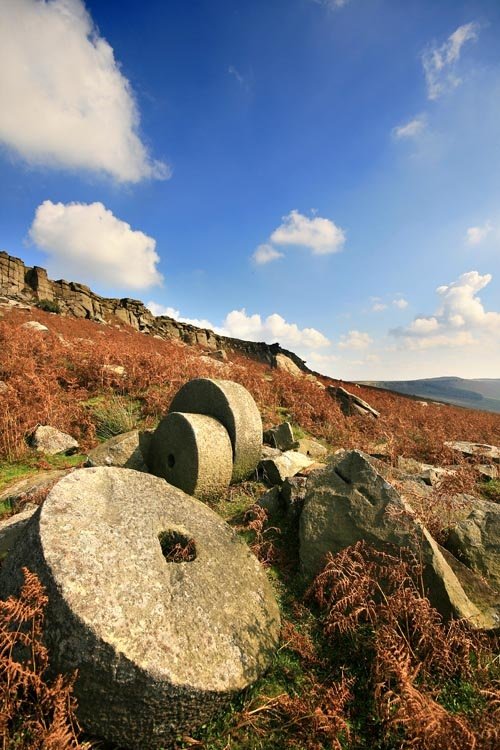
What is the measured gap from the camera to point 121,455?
5.60 meters

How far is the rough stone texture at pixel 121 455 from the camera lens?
5.53m

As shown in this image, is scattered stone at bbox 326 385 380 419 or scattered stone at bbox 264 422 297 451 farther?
scattered stone at bbox 326 385 380 419

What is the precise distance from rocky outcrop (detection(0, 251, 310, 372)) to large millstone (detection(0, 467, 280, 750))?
934 inches

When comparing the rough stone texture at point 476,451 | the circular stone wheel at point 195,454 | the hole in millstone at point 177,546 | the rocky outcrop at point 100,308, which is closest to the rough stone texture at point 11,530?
the hole in millstone at point 177,546

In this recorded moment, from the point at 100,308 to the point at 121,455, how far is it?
33123mm

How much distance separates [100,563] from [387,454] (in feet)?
23.4

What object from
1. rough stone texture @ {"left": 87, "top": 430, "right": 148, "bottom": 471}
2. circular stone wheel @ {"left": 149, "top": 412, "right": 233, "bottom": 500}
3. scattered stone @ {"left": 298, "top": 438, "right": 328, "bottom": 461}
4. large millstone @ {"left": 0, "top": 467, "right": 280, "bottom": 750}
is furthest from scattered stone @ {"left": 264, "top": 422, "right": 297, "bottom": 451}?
large millstone @ {"left": 0, "top": 467, "right": 280, "bottom": 750}

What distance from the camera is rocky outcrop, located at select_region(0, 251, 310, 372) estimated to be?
1205 inches

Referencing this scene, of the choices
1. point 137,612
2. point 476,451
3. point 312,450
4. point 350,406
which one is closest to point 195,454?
point 137,612

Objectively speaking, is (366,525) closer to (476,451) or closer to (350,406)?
(476,451)

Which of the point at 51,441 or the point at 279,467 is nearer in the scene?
the point at 279,467

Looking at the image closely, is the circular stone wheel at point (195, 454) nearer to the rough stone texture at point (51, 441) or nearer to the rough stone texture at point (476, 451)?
the rough stone texture at point (51, 441)

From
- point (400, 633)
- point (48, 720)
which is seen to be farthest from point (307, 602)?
point (48, 720)

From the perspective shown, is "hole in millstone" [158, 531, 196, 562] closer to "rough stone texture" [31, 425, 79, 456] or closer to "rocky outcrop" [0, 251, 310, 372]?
"rough stone texture" [31, 425, 79, 456]
